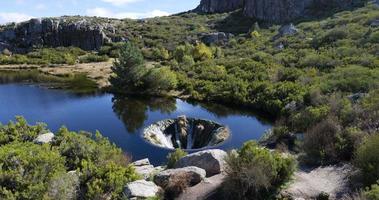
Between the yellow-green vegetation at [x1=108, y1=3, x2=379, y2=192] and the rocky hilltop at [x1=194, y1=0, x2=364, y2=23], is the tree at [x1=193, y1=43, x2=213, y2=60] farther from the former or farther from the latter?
the rocky hilltop at [x1=194, y1=0, x2=364, y2=23]

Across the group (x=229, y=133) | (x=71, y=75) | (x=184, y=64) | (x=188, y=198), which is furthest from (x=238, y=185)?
(x=71, y=75)

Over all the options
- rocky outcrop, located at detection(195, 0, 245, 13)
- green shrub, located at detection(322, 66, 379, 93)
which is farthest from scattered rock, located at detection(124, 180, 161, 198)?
rocky outcrop, located at detection(195, 0, 245, 13)

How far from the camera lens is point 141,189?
19438 mm

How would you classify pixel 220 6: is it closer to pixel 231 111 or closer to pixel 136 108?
pixel 136 108

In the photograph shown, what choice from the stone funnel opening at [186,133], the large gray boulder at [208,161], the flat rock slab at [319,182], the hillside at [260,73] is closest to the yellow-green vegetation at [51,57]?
the hillside at [260,73]

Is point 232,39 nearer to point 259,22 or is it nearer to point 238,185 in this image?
point 259,22

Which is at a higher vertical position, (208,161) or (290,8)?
(290,8)

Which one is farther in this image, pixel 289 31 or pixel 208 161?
pixel 289 31

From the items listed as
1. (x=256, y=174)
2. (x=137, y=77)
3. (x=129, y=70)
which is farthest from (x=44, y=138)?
(x=129, y=70)

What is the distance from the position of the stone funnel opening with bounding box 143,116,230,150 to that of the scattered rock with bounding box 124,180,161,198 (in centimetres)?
1589

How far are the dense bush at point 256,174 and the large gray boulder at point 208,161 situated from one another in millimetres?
2067

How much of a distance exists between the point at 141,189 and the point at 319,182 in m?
8.27

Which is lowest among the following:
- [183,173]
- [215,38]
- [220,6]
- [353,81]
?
[183,173]

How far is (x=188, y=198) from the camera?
2017cm
